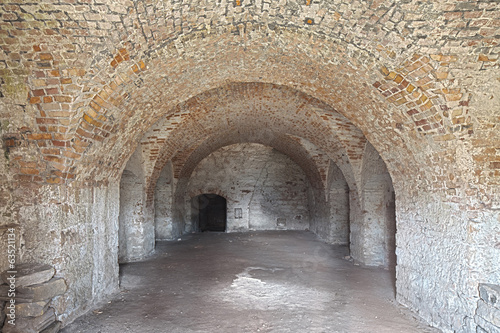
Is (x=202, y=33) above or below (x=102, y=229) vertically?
above

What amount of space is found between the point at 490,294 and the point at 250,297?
9.90 ft

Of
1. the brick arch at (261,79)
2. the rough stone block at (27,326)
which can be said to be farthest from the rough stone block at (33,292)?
the brick arch at (261,79)

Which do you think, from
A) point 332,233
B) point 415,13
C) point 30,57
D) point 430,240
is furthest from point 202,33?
point 332,233

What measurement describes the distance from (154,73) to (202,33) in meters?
0.84

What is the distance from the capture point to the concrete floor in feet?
13.5

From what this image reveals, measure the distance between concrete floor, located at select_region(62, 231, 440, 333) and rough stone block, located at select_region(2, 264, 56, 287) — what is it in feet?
2.26

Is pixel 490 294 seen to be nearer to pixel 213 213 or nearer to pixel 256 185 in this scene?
pixel 256 185

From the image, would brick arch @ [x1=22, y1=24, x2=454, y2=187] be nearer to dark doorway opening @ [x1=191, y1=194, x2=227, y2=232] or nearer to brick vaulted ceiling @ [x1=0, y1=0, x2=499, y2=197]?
brick vaulted ceiling @ [x1=0, y1=0, x2=499, y2=197]

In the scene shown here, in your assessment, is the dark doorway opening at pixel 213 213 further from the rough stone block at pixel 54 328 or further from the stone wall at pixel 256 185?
the rough stone block at pixel 54 328

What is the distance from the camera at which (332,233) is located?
32.3 feet

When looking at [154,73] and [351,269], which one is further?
[351,269]

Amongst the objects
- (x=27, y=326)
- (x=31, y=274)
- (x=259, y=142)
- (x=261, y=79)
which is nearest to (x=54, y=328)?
(x=27, y=326)

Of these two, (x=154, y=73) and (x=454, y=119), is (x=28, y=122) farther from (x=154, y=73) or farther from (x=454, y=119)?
(x=454, y=119)

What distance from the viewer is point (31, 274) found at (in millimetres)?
3588
